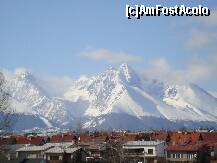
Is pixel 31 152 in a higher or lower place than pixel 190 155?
higher

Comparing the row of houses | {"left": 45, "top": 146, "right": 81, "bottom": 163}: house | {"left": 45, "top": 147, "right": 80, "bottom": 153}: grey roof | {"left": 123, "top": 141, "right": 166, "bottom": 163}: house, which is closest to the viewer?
{"left": 45, "top": 146, "right": 81, "bottom": 163}: house

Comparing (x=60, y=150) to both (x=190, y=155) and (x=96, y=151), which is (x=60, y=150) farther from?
(x=190, y=155)

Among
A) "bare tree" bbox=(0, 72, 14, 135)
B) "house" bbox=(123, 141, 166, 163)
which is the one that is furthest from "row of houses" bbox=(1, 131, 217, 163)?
"bare tree" bbox=(0, 72, 14, 135)

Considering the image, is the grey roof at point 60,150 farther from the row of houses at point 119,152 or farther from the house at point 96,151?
the house at point 96,151

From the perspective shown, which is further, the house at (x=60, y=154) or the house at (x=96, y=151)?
the house at (x=96, y=151)

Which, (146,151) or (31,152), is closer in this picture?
(31,152)

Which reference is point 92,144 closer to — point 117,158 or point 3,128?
point 117,158

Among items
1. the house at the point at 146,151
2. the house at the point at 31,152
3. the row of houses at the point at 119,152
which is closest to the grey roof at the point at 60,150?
the row of houses at the point at 119,152

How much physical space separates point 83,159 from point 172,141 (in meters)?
42.1

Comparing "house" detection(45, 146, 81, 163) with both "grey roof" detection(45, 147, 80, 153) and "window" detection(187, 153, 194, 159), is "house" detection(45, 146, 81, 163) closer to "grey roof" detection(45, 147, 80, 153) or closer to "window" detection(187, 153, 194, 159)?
"grey roof" detection(45, 147, 80, 153)

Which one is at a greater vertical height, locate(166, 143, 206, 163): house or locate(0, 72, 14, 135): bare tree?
locate(0, 72, 14, 135): bare tree

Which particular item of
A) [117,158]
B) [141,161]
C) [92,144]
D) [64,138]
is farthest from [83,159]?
[64,138]

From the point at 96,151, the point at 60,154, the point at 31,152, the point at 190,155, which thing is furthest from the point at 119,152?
the point at 31,152

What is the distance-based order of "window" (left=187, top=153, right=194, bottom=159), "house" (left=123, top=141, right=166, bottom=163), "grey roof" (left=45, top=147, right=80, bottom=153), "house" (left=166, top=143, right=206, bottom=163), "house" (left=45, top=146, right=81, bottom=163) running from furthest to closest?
"house" (left=123, top=141, right=166, bottom=163) → "window" (left=187, top=153, right=194, bottom=159) → "house" (left=166, top=143, right=206, bottom=163) → "grey roof" (left=45, top=147, right=80, bottom=153) → "house" (left=45, top=146, right=81, bottom=163)
